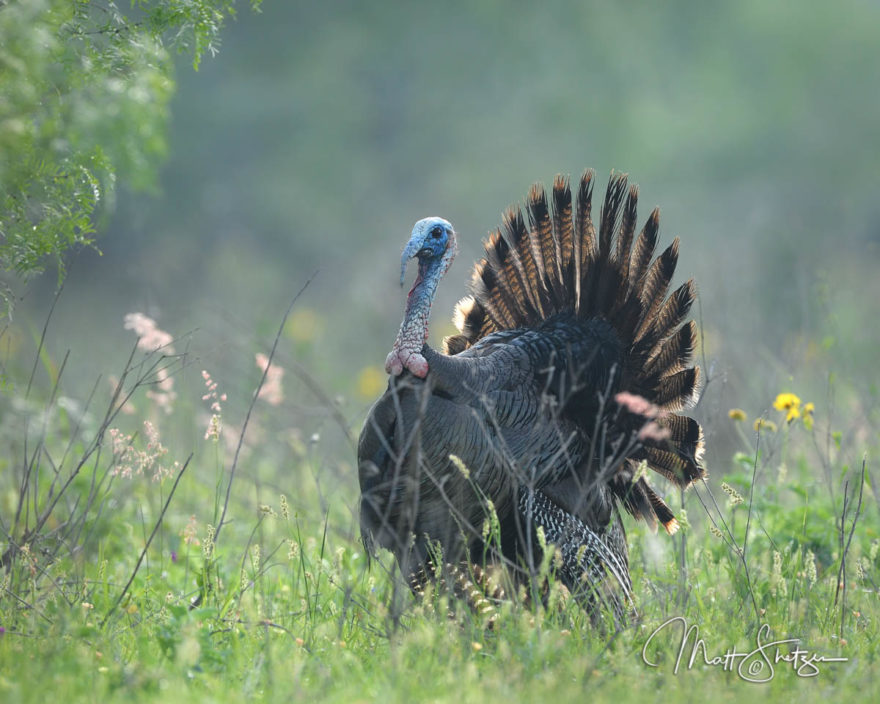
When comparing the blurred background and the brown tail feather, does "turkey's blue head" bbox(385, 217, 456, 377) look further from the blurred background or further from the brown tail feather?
the blurred background

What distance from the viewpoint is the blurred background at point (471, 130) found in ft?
51.4

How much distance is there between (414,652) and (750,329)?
5.60m

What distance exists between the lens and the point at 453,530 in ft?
13.6

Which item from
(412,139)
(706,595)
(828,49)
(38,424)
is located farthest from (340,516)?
(828,49)

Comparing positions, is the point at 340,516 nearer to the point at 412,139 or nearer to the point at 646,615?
the point at 646,615

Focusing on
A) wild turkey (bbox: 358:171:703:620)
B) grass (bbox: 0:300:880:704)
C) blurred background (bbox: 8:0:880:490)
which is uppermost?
blurred background (bbox: 8:0:880:490)

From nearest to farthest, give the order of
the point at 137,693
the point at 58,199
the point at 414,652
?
the point at 137,693 < the point at 414,652 < the point at 58,199

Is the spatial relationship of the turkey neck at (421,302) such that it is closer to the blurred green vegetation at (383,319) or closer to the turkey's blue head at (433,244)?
the turkey's blue head at (433,244)

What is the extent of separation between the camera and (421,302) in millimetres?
4207

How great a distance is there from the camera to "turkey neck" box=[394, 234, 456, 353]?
411 cm

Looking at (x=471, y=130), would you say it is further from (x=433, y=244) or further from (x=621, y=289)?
(x=433, y=244)

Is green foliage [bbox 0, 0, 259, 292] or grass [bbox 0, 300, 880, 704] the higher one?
green foliage [bbox 0, 0, 259, 292]

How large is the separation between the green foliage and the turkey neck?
1.19 metres
